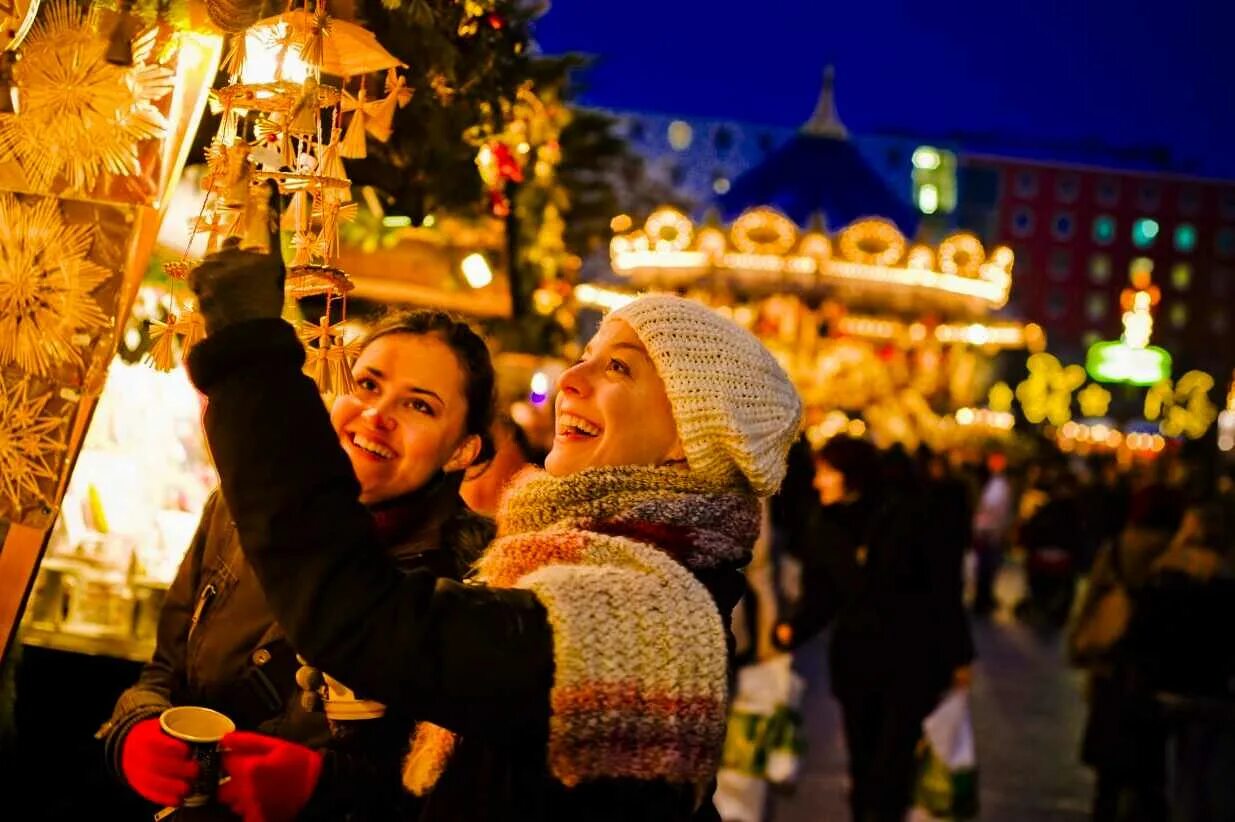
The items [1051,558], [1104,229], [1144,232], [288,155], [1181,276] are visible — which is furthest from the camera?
[1181,276]

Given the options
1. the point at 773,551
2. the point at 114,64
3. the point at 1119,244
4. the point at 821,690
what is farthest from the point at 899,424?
the point at 1119,244

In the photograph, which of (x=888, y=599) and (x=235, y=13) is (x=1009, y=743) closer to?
(x=888, y=599)

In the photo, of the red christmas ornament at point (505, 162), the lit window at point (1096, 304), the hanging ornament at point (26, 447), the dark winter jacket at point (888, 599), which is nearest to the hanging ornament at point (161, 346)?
the hanging ornament at point (26, 447)

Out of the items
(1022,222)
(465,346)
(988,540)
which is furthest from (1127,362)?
(465,346)

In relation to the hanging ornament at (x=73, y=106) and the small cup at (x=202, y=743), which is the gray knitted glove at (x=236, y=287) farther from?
the hanging ornament at (x=73, y=106)

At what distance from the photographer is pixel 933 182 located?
26.9 m

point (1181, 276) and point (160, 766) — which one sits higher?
point (1181, 276)

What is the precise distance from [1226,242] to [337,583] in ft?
297

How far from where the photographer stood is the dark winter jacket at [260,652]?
234 centimetres

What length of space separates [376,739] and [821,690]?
9.56 metres

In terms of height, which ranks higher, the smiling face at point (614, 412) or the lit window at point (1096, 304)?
the lit window at point (1096, 304)

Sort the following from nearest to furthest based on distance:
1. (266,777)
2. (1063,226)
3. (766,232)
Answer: (266,777) < (766,232) < (1063,226)

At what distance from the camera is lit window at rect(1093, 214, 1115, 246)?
8062cm

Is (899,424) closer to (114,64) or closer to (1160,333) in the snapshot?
(114,64)
